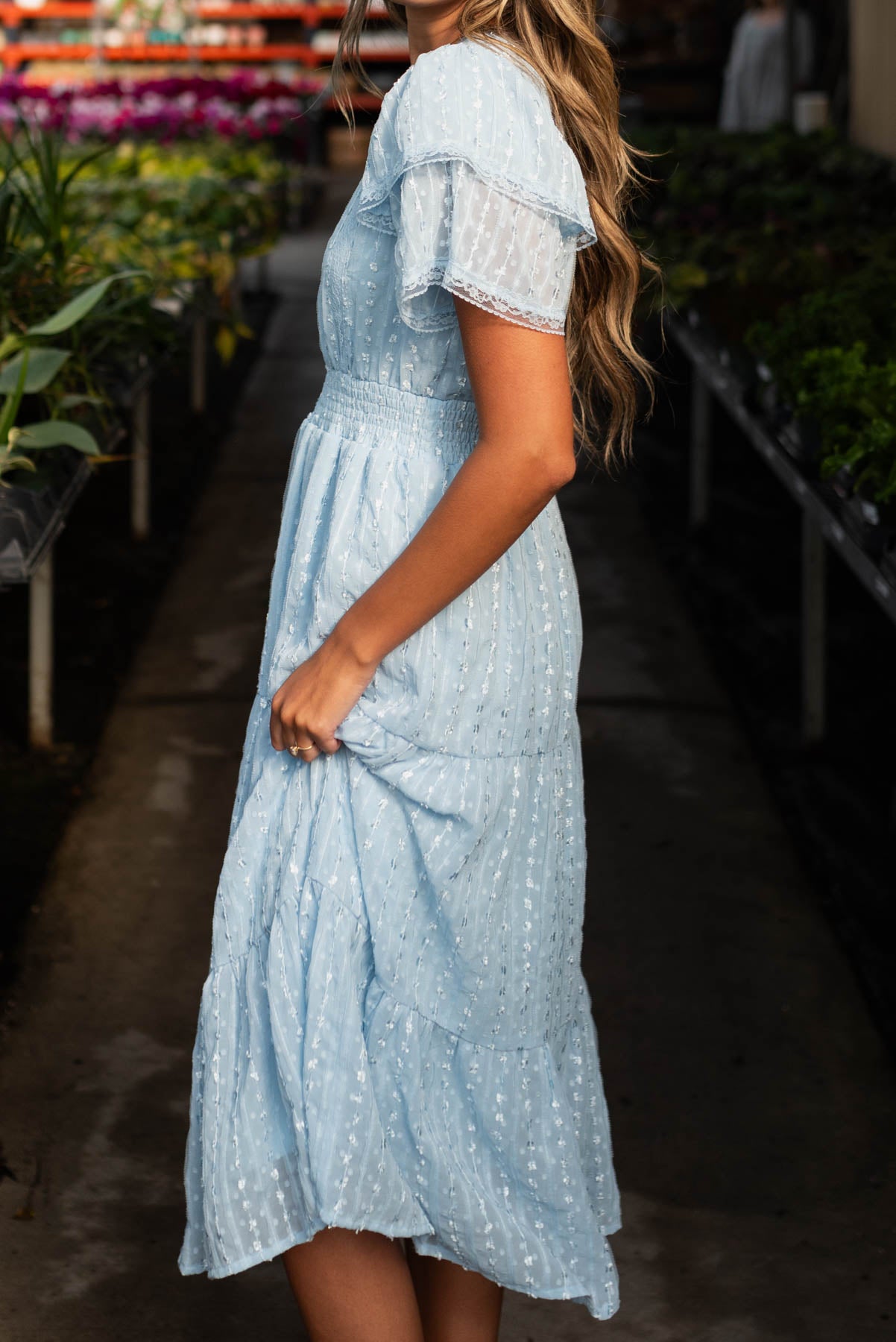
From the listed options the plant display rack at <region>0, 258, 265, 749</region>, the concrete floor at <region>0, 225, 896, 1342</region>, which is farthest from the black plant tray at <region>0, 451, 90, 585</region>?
the concrete floor at <region>0, 225, 896, 1342</region>

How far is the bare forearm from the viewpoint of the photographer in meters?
1.13

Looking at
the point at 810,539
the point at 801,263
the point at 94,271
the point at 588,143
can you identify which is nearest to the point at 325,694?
the point at 588,143

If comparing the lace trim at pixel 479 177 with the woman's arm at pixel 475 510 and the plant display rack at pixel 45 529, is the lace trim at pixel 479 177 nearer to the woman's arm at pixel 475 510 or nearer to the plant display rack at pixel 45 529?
the woman's arm at pixel 475 510

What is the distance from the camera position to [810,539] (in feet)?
10.9

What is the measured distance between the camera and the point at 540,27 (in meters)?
1.19

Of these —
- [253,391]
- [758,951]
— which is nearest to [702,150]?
[253,391]

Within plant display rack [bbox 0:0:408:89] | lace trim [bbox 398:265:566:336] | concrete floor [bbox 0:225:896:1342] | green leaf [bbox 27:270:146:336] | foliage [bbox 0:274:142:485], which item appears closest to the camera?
lace trim [bbox 398:265:566:336]

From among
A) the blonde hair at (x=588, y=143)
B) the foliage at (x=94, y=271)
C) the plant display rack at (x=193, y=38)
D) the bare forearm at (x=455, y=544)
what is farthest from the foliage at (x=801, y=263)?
the plant display rack at (x=193, y=38)

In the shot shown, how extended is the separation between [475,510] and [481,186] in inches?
8.9

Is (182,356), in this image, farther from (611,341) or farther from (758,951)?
(611,341)

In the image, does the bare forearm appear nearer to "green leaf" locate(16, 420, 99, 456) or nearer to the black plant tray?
the black plant tray

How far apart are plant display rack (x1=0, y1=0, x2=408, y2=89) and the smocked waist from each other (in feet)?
44.7

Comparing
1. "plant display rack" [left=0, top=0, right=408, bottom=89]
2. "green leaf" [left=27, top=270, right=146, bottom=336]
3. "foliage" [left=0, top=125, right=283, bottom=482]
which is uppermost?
"green leaf" [left=27, top=270, right=146, bottom=336]

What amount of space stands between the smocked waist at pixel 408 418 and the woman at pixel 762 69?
7.50 metres
